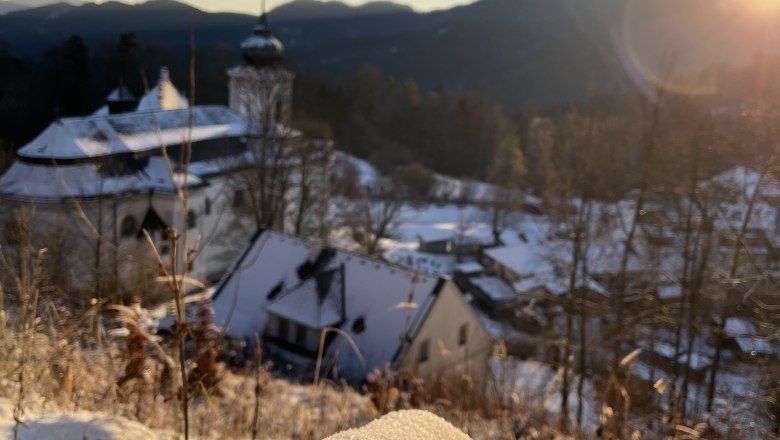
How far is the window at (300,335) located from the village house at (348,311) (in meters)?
0.02

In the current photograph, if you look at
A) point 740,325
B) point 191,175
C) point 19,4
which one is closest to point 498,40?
point 191,175

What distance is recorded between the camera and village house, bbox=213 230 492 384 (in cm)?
1186

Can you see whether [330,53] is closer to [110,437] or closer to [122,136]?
[122,136]

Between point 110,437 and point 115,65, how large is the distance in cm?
3745

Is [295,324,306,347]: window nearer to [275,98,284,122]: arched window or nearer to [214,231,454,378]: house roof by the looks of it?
[214,231,454,378]: house roof

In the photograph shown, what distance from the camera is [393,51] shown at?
76.9 m

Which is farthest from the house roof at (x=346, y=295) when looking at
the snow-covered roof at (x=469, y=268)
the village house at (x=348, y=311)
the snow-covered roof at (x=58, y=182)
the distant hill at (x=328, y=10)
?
the distant hill at (x=328, y=10)

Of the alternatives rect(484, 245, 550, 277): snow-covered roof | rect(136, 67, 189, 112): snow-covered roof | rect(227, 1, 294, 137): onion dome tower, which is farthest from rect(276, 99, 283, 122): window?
rect(484, 245, 550, 277): snow-covered roof

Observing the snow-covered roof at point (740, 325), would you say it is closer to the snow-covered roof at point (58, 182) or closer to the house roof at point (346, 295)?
the house roof at point (346, 295)

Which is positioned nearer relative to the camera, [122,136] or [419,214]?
[122,136]

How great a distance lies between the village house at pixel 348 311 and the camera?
11859 mm

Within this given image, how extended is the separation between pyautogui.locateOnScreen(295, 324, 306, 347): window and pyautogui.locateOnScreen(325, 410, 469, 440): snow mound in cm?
1130

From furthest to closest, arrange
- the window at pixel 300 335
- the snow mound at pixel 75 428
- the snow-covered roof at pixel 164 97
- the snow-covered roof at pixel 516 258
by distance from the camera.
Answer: the snow-covered roof at pixel 516 258 < the snow-covered roof at pixel 164 97 < the window at pixel 300 335 < the snow mound at pixel 75 428

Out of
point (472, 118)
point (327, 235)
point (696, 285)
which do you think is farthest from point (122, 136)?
point (472, 118)
